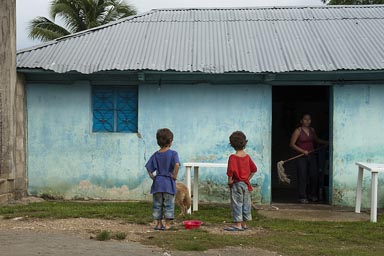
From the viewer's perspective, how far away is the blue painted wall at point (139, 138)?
9.14 meters

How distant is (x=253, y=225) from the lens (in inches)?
280

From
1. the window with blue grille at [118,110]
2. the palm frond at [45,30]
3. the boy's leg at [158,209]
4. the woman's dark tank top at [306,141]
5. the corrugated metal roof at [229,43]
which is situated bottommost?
the boy's leg at [158,209]

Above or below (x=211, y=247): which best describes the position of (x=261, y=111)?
above

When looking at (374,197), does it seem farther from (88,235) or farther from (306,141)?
(88,235)

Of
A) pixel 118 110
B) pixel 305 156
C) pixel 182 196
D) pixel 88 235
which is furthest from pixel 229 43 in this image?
pixel 88 235

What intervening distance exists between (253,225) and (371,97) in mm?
3588

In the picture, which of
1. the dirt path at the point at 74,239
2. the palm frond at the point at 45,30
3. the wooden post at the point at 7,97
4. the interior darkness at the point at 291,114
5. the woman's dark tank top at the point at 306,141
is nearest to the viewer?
the dirt path at the point at 74,239

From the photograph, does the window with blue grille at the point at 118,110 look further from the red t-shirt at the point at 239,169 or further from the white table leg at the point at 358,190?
the white table leg at the point at 358,190

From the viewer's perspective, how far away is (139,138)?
9.27m

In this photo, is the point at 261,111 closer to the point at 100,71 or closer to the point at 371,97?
the point at 371,97

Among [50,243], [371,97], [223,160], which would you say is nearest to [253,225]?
[223,160]

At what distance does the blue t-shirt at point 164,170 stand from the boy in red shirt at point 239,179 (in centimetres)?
78

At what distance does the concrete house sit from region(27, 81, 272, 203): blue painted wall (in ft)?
0.06

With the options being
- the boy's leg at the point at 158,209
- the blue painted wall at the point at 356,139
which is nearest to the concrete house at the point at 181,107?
the blue painted wall at the point at 356,139
